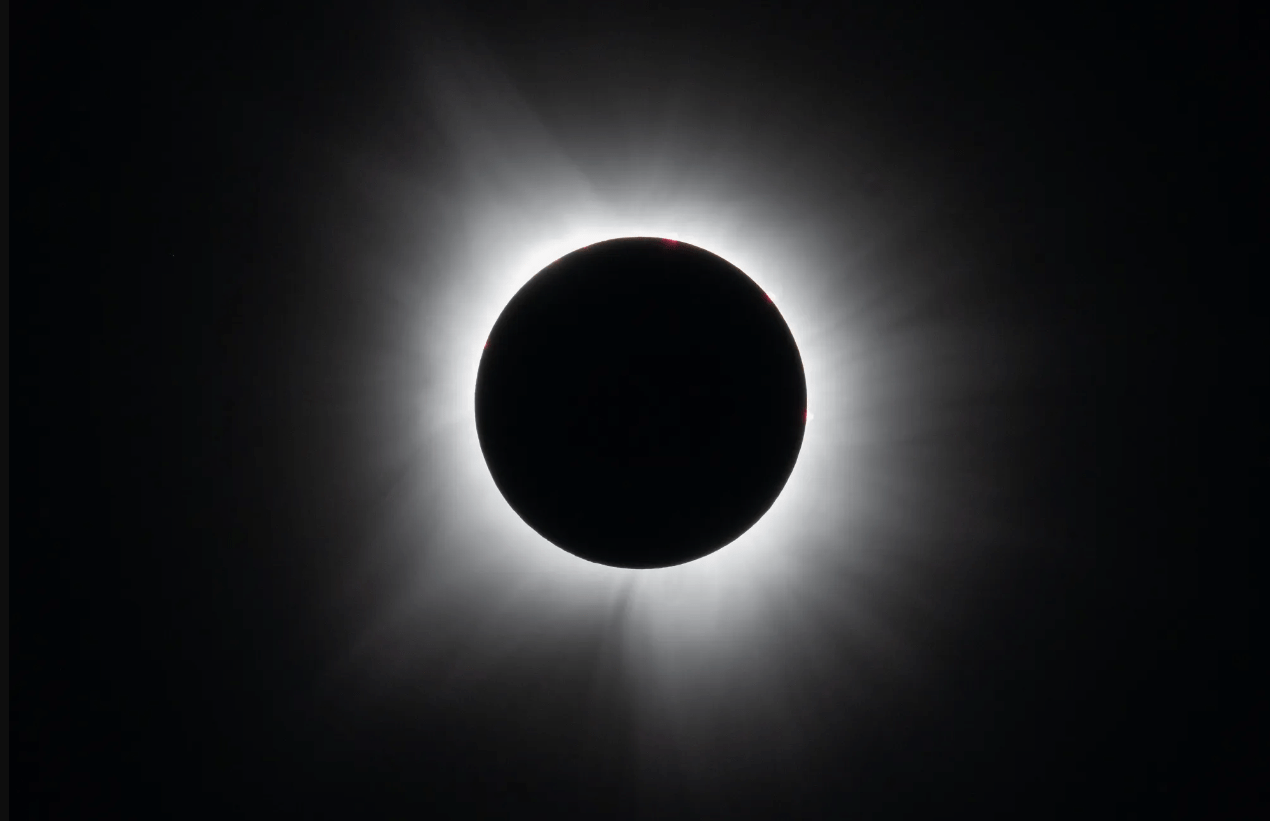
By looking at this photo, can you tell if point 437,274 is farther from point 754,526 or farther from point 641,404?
Result: point 754,526

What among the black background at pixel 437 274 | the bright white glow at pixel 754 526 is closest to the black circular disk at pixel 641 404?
the bright white glow at pixel 754 526

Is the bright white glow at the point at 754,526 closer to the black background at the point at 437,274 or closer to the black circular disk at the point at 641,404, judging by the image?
the black background at the point at 437,274

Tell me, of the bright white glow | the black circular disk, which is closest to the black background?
the bright white glow

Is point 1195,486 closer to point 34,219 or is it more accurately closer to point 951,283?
point 951,283

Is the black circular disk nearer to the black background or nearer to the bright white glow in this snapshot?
the bright white glow

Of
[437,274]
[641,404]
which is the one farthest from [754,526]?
[437,274]

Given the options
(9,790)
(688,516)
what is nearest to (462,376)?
(688,516)
